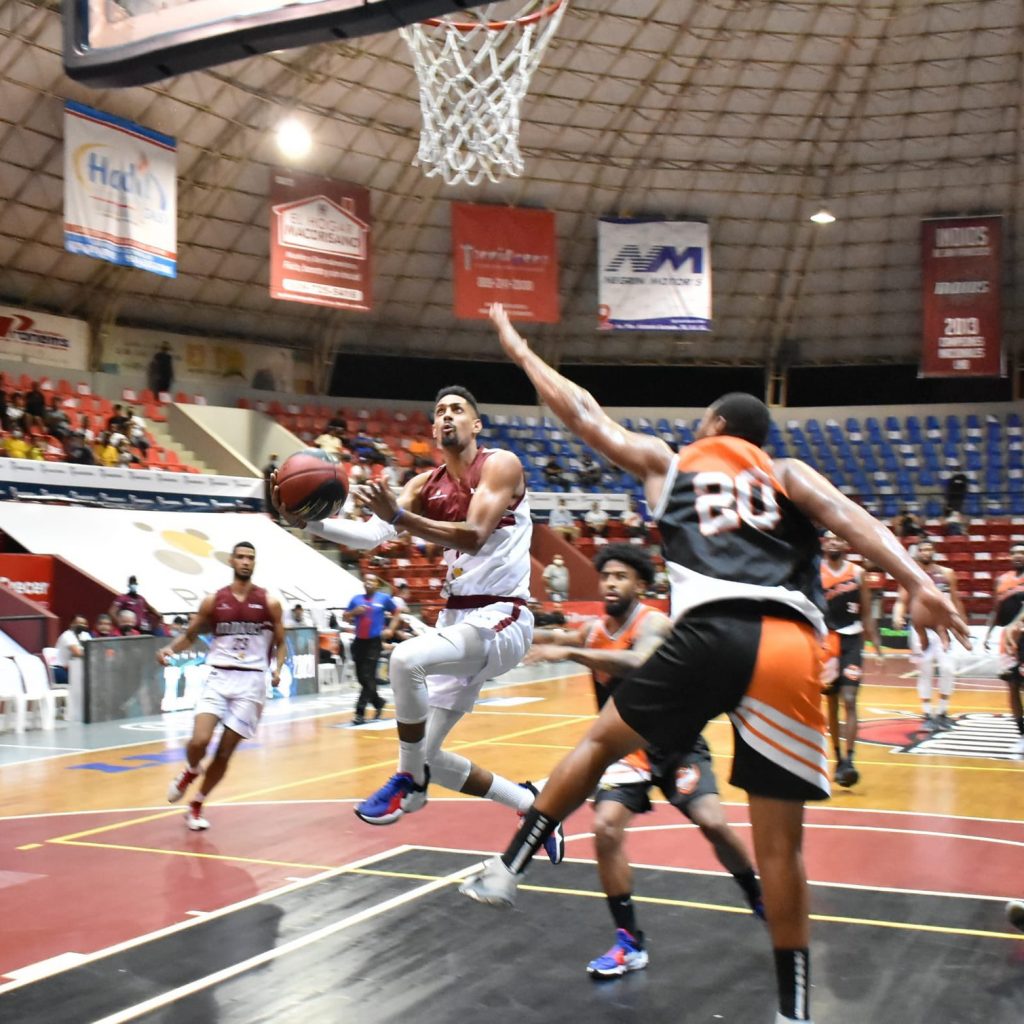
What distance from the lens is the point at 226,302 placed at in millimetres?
29406

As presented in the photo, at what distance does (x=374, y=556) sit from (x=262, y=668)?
16.3 meters

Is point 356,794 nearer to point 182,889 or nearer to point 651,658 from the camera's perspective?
point 182,889

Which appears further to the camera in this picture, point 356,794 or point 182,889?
point 356,794

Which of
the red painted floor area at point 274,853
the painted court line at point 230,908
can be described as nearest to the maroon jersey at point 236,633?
the red painted floor area at point 274,853

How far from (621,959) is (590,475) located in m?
26.4

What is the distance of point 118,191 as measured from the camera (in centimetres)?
2106

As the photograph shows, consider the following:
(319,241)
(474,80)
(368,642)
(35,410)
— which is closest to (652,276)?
(319,241)

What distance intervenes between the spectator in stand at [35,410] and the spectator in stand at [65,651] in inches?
302

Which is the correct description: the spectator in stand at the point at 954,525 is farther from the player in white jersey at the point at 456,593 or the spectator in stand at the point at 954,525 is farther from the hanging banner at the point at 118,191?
the player in white jersey at the point at 456,593

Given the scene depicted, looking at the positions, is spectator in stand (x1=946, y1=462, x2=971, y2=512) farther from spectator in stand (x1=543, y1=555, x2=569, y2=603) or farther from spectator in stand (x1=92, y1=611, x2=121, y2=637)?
spectator in stand (x1=92, y1=611, x2=121, y2=637)

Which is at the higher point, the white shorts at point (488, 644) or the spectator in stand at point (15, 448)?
the spectator in stand at point (15, 448)

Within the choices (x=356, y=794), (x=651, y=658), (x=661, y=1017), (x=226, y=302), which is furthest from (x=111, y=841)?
(x=226, y=302)

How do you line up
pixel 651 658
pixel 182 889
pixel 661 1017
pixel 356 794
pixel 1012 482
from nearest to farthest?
pixel 651 658, pixel 661 1017, pixel 182 889, pixel 356 794, pixel 1012 482

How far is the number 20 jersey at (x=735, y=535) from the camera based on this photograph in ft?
12.2
